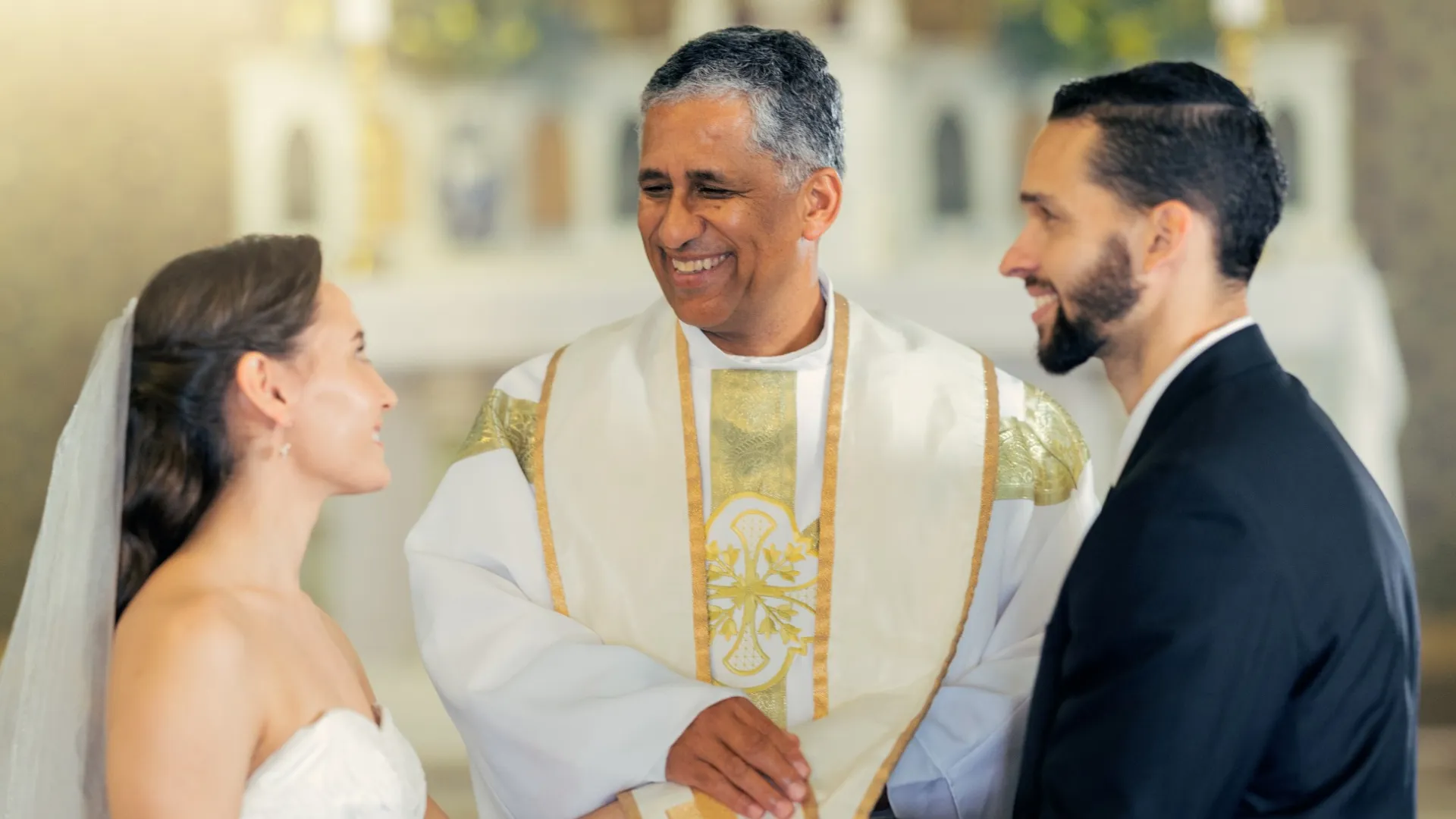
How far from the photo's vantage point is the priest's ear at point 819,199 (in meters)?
2.87

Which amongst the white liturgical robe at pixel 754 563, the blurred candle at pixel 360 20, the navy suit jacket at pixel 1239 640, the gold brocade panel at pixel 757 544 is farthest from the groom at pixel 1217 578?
the blurred candle at pixel 360 20

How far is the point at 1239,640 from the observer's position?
1.96m

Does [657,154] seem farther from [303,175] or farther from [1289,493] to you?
[303,175]

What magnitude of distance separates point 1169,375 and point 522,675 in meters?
1.24

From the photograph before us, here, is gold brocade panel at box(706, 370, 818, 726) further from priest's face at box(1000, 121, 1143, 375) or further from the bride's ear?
the bride's ear

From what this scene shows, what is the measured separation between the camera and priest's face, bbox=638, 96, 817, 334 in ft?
9.11

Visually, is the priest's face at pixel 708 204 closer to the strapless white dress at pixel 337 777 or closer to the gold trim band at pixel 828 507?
the gold trim band at pixel 828 507

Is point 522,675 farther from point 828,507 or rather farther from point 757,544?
→ point 828,507

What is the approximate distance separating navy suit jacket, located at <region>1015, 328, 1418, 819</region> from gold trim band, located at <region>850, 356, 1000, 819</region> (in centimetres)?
58

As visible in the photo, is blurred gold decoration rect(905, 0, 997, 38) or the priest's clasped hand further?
blurred gold decoration rect(905, 0, 997, 38)

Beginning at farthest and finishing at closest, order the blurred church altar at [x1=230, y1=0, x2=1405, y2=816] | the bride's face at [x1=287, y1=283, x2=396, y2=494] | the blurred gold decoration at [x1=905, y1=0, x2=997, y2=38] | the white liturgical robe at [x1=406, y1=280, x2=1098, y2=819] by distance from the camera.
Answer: the blurred gold decoration at [x1=905, y1=0, x2=997, y2=38] → the blurred church altar at [x1=230, y1=0, x2=1405, y2=816] → the white liturgical robe at [x1=406, y1=280, x2=1098, y2=819] → the bride's face at [x1=287, y1=283, x2=396, y2=494]

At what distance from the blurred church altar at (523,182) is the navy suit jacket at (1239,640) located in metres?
3.10

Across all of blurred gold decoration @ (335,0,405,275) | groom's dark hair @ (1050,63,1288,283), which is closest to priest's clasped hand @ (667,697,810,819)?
groom's dark hair @ (1050,63,1288,283)

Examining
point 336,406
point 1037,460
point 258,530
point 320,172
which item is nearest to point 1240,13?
point 1037,460
